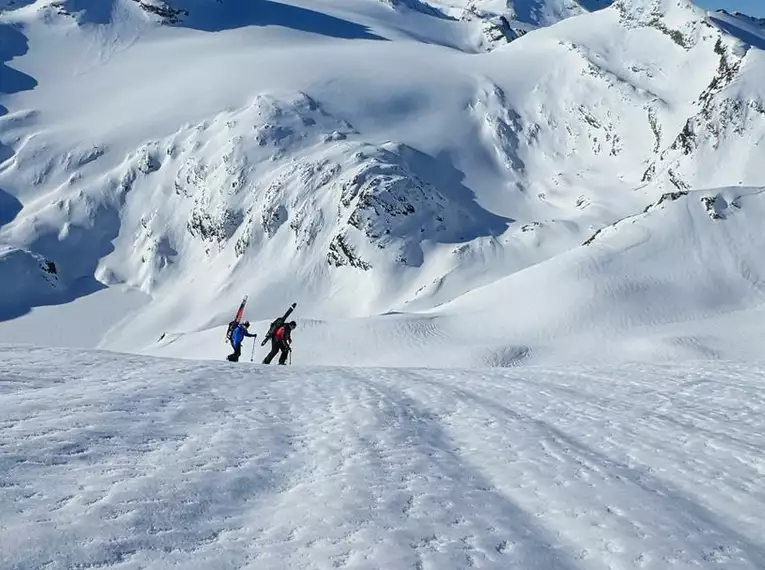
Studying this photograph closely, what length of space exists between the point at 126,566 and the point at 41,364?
975 centimetres

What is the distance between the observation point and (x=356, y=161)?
9912 cm

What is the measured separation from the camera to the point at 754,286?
47062mm

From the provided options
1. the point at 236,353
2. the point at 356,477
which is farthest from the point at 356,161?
the point at 356,477

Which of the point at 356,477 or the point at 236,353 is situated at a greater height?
the point at 356,477

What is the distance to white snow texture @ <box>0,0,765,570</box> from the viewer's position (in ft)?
20.5

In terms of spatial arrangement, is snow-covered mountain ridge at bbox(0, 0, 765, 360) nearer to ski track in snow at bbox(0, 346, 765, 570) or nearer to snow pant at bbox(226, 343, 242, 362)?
snow pant at bbox(226, 343, 242, 362)

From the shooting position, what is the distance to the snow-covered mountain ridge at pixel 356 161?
8850cm

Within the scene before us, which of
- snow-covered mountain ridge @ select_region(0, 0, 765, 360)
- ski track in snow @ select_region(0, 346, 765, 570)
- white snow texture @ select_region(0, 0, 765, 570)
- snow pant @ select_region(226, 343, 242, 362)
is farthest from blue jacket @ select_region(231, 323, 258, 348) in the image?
snow-covered mountain ridge @ select_region(0, 0, 765, 360)

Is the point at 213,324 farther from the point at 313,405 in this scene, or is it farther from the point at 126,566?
the point at 126,566

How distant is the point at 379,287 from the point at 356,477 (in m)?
79.4

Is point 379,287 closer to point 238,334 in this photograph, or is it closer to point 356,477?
point 238,334

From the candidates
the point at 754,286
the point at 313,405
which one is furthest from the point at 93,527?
the point at 754,286

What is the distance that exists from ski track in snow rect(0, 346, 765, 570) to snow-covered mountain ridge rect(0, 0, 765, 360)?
64.8 m

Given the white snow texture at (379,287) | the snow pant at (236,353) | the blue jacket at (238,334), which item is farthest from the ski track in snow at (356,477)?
the snow pant at (236,353)
